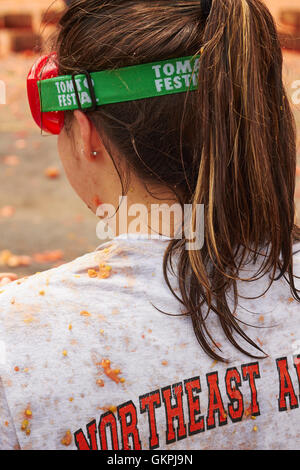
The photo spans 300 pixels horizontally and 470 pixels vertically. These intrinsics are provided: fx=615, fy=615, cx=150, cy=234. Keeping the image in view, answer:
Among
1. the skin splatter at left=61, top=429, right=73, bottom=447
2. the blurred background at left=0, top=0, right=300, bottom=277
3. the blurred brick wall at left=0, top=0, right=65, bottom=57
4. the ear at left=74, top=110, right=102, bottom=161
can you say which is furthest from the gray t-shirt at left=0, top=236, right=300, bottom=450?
the blurred brick wall at left=0, top=0, right=65, bottom=57

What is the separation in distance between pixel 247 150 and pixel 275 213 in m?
0.17

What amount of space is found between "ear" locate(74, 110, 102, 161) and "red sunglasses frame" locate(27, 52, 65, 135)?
12 cm

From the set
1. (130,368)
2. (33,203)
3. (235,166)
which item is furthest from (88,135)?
(33,203)

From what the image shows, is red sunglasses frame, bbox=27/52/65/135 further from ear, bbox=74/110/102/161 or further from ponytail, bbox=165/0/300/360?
ponytail, bbox=165/0/300/360

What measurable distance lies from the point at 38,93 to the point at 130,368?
75 cm

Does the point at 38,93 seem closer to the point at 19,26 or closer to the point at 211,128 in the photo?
the point at 211,128

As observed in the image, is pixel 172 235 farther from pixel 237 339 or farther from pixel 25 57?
pixel 25 57

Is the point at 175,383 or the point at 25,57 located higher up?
the point at 25,57

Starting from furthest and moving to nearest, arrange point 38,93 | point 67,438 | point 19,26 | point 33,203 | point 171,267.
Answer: point 19,26 < point 33,203 < point 38,93 < point 171,267 < point 67,438

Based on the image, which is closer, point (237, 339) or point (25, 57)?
point (237, 339)

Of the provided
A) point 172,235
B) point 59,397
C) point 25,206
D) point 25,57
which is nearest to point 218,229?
point 172,235

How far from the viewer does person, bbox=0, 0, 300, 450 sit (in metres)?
1.22

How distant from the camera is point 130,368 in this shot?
48.7 inches
